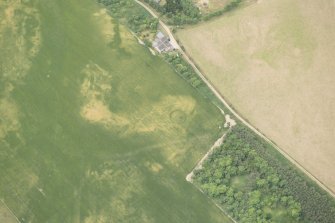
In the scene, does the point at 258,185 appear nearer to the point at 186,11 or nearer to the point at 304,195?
the point at 304,195

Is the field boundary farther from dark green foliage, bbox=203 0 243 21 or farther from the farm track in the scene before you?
dark green foliage, bbox=203 0 243 21

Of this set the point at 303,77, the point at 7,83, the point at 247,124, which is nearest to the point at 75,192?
the point at 7,83

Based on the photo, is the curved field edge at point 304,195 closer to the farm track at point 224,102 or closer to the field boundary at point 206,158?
the farm track at point 224,102

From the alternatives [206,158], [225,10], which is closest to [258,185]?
[206,158]

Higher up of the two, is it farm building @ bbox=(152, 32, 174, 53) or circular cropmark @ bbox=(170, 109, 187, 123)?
farm building @ bbox=(152, 32, 174, 53)

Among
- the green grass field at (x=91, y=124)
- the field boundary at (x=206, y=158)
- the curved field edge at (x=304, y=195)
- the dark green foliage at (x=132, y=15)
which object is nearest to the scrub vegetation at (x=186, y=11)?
the dark green foliage at (x=132, y=15)

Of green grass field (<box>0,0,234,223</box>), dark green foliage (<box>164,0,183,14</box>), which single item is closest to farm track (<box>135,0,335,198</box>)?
dark green foliage (<box>164,0,183,14</box>)
